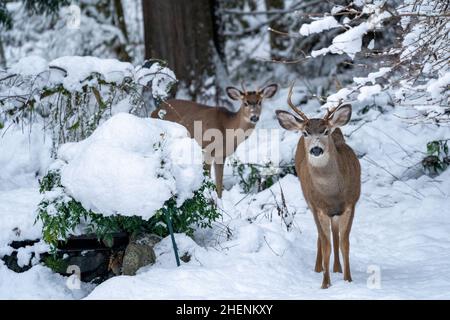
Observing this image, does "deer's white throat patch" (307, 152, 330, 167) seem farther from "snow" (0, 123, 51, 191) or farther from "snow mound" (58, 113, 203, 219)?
"snow" (0, 123, 51, 191)

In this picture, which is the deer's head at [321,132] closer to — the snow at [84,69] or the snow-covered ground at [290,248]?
the snow-covered ground at [290,248]

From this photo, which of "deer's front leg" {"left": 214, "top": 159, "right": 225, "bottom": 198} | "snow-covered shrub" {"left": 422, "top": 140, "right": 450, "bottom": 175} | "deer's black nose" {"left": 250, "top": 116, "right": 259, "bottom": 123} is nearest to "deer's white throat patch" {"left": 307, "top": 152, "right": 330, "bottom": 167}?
"snow-covered shrub" {"left": 422, "top": 140, "right": 450, "bottom": 175}

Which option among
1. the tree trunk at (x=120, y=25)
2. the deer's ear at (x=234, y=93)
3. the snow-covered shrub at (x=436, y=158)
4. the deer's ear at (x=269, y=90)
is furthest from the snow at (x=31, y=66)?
the tree trunk at (x=120, y=25)

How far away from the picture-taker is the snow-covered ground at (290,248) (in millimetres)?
5801

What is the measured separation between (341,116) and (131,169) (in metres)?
1.77

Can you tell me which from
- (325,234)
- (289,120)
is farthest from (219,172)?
(325,234)

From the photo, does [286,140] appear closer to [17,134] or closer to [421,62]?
[17,134]

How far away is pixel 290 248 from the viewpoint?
271 inches

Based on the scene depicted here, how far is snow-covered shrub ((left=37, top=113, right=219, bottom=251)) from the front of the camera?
19.8 feet

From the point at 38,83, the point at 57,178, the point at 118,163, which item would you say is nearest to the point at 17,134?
the point at 38,83

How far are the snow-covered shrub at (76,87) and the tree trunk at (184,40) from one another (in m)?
3.74

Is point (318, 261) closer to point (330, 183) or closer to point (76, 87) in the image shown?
point (330, 183)

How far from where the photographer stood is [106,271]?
667 cm

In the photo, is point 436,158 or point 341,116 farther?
point 436,158
